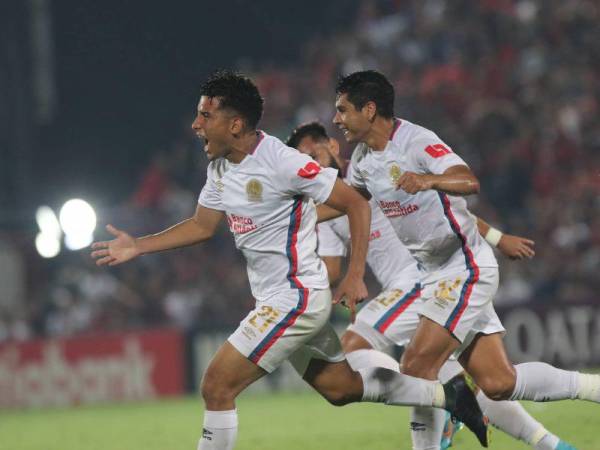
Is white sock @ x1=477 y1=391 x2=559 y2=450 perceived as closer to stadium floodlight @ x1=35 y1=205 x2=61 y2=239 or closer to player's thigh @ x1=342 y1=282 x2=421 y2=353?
player's thigh @ x1=342 y1=282 x2=421 y2=353

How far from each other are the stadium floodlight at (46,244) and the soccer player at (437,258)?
10.6 m

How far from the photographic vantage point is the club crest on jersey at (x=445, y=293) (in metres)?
6.45

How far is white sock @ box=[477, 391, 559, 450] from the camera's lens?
633cm

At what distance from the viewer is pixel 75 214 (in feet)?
52.0

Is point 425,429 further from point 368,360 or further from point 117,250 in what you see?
point 117,250

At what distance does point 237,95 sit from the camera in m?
6.25

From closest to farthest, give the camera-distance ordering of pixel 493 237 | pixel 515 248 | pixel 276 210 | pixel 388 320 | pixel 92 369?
pixel 276 210, pixel 515 248, pixel 493 237, pixel 388 320, pixel 92 369

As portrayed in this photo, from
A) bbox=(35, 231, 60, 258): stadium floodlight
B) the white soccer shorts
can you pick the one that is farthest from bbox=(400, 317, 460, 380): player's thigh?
bbox=(35, 231, 60, 258): stadium floodlight

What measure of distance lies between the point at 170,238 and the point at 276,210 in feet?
2.28

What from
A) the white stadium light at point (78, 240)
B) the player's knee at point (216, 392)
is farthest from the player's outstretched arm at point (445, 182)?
the white stadium light at point (78, 240)

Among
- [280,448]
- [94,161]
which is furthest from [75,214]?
[280,448]

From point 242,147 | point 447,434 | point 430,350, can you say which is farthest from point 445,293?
point 242,147

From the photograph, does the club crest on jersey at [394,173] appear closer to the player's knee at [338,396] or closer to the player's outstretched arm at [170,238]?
the player's outstretched arm at [170,238]

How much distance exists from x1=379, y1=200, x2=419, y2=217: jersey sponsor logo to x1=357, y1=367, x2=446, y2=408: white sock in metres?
0.88
